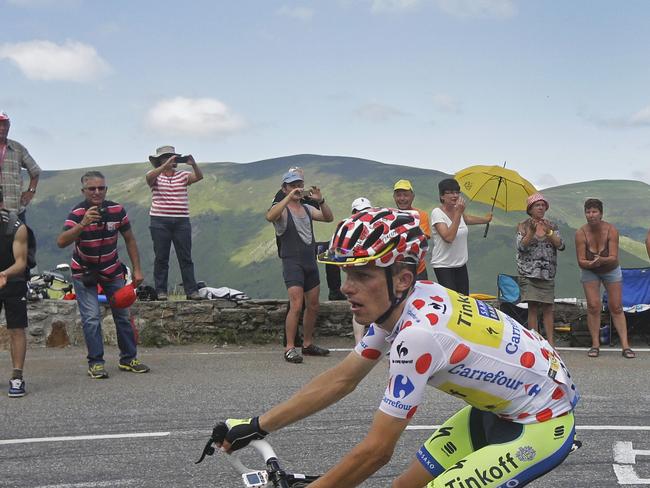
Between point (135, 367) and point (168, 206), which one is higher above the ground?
point (168, 206)

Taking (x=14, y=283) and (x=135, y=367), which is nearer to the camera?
(x=14, y=283)

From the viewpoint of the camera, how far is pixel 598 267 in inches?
428

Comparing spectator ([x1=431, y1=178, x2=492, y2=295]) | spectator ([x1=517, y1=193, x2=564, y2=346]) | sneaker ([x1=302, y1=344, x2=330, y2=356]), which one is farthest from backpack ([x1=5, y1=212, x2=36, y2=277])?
spectator ([x1=517, y1=193, x2=564, y2=346])

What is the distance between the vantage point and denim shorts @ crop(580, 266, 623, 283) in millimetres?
10922

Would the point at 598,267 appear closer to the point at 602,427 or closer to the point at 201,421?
the point at 602,427

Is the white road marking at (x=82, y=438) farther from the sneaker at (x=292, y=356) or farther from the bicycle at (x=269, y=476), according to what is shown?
the bicycle at (x=269, y=476)

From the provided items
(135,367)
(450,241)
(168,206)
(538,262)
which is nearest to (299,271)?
(450,241)

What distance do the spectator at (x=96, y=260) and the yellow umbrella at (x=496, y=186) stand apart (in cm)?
499

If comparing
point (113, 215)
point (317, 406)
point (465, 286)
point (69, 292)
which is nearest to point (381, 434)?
point (317, 406)

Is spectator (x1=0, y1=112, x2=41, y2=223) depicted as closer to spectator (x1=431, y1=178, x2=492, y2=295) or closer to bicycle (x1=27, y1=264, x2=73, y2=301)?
bicycle (x1=27, y1=264, x2=73, y2=301)

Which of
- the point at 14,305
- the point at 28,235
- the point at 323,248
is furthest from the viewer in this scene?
the point at 323,248

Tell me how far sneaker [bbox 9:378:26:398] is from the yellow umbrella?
640cm

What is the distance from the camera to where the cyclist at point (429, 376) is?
10.5 feet

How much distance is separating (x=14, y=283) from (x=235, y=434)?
248 inches
